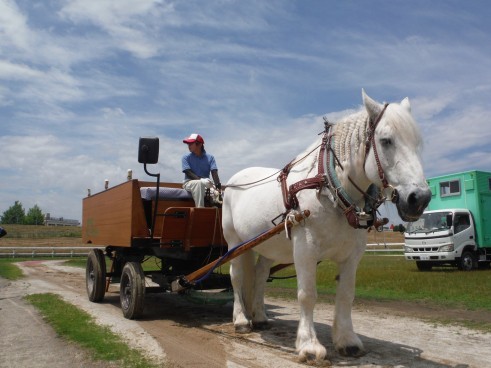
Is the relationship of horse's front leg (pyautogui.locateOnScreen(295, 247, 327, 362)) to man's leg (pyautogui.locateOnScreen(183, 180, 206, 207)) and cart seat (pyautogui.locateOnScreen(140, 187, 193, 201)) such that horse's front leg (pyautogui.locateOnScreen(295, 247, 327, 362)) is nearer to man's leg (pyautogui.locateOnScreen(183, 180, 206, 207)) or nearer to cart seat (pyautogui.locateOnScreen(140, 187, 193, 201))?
man's leg (pyautogui.locateOnScreen(183, 180, 206, 207))

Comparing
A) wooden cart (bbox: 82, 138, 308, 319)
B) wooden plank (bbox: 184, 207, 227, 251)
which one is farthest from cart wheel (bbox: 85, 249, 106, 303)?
wooden plank (bbox: 184, 207, 227, 251)

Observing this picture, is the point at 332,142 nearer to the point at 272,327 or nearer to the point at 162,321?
the point at 272,327

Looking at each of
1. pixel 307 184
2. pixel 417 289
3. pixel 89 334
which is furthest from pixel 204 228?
pixel 417 289

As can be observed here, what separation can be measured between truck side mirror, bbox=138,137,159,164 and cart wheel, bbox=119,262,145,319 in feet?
5.78

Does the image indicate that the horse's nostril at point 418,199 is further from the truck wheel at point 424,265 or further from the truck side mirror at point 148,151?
the truck wheel at point 424,265

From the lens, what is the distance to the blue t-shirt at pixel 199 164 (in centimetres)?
711

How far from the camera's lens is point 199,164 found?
7230 millimetres

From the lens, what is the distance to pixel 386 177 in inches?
155

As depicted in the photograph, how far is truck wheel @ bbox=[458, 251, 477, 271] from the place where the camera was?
1789 cm

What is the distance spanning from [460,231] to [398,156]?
15808mm

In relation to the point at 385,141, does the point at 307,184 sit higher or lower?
lower

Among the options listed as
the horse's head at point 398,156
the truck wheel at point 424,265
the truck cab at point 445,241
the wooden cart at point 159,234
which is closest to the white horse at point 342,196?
the horse's head at point 398,156

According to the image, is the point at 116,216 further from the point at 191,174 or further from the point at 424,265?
the point at 424,265

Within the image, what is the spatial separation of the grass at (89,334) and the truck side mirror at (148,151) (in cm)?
221
